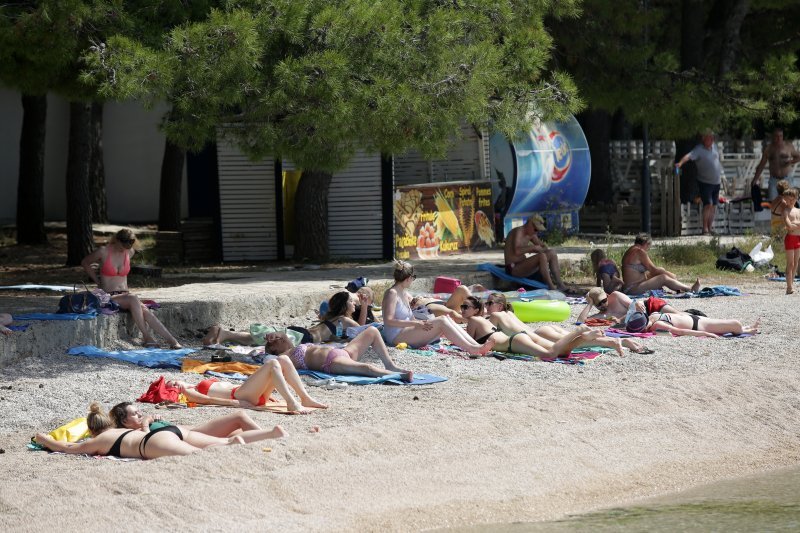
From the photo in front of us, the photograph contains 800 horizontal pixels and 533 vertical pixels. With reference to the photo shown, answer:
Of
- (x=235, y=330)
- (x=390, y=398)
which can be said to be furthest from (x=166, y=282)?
(x=390, y=398)

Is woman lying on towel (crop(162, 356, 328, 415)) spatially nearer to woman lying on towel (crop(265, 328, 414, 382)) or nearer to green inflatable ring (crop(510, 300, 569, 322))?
woman lying on towel (crop(265, 328, 414, 382))

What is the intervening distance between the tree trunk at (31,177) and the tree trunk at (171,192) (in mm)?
1994

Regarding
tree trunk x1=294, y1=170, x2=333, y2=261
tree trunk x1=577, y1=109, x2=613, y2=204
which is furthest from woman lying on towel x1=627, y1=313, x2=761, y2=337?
tree trunk x1=577, y1=109, x2=613, y2=204

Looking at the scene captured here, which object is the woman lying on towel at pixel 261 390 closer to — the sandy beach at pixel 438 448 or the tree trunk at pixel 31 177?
the sandy beach at pixel 438 448

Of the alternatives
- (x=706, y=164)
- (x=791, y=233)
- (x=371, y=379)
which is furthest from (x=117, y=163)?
(x=371, y=379)

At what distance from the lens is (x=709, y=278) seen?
17656mm

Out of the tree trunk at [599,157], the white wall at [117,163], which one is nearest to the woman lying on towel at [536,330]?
the white wall at [117,163]

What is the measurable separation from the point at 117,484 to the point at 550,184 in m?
15.4

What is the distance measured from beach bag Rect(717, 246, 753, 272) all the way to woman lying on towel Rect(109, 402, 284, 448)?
11.3 meters

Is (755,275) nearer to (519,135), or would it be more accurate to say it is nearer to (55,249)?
(519,135)

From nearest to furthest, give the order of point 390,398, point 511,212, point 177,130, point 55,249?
1. point 390,398
2. point 177,130
3. point 55,249
4. point 511,212

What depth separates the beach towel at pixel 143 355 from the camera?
36.1 feet

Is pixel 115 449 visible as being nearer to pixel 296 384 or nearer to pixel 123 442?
pixel 123 442

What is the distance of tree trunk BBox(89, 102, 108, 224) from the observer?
2052 cm
